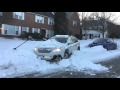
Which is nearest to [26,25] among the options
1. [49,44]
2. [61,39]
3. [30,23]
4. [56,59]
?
[30,23]

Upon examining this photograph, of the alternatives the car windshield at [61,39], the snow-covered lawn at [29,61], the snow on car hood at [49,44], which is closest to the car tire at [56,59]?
the snow-covered lawn at [29,61]

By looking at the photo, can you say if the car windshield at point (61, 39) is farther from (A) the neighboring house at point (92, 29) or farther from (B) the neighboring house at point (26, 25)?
(A) the neighboring house at point (92, 29)

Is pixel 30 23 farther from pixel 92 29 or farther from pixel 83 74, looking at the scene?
pixel 83 74

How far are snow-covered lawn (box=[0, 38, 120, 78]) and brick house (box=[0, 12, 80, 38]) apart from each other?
624mm

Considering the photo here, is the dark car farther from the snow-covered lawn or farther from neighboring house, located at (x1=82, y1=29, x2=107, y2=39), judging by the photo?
neighboring house, located at (x1=82, y1=29, x2=107, y2=39)

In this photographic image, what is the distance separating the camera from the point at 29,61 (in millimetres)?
7832

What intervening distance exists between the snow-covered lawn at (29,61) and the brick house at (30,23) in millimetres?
624

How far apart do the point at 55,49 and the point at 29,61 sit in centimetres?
96

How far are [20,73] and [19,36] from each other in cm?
279

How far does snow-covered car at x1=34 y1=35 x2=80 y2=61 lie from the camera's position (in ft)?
27.1

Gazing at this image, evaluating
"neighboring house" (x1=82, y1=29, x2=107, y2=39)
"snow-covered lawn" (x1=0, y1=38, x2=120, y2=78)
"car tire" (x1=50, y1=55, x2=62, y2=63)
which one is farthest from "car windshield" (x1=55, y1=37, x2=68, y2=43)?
"neighboring house" (x1=82, y1=29, x2=107, y2=39)

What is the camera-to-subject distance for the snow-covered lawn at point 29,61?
7325 mm

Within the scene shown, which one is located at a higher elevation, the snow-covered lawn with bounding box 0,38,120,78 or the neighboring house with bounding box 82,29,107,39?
the neighboring house with bounding box 82,29,107,39
